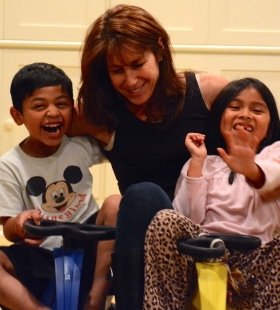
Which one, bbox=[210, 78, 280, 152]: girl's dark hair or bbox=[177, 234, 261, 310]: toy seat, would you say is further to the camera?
bbox=[210, 78, 280, 152]: girl's dark hair

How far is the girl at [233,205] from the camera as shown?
3.07 ft

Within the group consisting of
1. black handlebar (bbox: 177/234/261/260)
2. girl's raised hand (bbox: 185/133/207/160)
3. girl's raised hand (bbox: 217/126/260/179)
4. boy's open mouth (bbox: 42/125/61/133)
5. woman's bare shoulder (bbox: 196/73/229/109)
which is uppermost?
woman's bare shoulder (bbox: 196/73/229/109)

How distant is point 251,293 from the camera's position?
3.23 feet

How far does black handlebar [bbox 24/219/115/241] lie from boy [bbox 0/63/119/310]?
0.15 meters

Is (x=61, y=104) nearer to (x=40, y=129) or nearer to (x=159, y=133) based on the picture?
(x=40, y=129)

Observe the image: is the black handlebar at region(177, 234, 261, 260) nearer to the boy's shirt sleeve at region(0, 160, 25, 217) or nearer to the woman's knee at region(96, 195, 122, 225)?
the woman's knee at region(96, 195, 122, 225)

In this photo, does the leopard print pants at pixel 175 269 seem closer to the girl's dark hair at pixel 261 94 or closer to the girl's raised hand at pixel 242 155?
the girl's raised hand at pixel 242 155

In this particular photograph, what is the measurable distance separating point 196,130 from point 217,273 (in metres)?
0.49

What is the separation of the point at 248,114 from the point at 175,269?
17.0 inches

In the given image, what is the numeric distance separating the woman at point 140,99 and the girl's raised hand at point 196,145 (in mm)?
70

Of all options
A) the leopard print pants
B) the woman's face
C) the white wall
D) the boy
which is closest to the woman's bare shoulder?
the woman's face

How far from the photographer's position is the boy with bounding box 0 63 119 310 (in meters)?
1.15

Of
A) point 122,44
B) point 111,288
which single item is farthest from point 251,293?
point 122,44

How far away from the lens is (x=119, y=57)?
1.20 metres
